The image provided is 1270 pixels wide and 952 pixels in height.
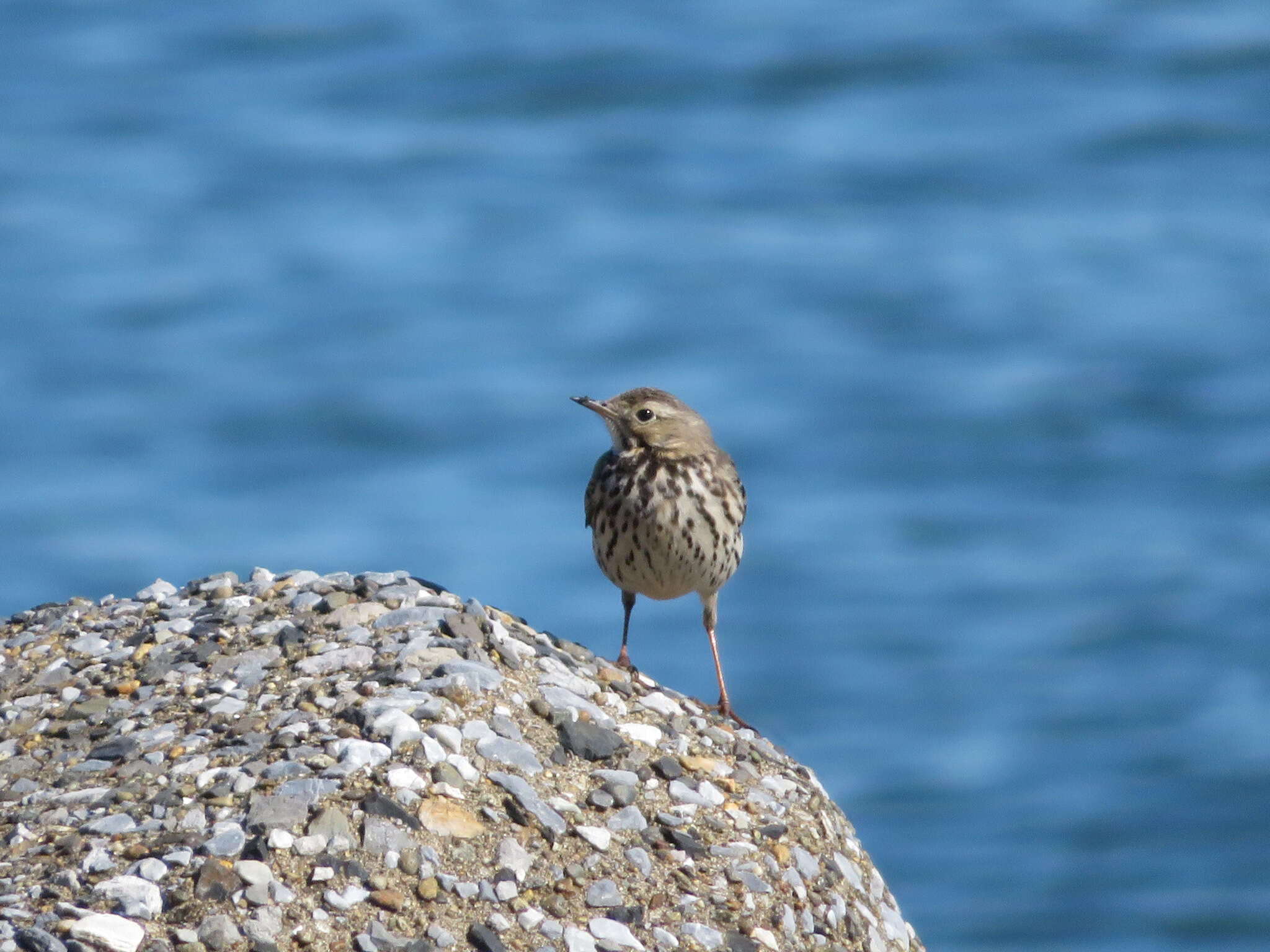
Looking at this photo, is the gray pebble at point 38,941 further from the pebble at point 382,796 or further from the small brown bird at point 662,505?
the small brown bird at point 662,505

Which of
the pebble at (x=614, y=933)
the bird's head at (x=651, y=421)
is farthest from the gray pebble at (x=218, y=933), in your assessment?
the bird's head at (x=651, y=421)

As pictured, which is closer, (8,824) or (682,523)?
(8,824)

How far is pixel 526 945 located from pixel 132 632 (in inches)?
105

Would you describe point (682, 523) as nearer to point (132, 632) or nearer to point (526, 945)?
point (132, 632)

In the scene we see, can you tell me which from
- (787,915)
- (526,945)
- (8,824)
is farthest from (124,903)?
(787,915)

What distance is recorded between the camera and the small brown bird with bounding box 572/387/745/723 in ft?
28.8

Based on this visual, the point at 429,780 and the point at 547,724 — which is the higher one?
the point at 547,724

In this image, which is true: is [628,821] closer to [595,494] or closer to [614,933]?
[614,933]

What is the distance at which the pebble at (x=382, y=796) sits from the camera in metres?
5.36

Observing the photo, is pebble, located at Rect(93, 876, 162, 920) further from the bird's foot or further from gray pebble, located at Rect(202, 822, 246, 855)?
the bird's foot

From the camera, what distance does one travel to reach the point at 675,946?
5594 mm

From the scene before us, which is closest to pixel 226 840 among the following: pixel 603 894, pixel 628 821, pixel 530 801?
pixel 530 801

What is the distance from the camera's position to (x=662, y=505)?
345 inches

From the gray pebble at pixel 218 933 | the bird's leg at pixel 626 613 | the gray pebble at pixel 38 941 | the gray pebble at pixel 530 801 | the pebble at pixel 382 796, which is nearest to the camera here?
the gray pebble at pixel 38 941
